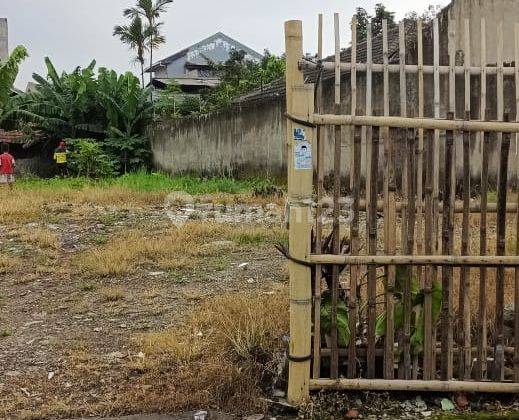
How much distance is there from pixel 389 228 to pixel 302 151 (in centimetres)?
54

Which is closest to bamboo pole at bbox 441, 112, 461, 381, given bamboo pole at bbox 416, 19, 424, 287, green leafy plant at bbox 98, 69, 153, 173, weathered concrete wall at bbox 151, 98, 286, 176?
bamboo pole at bbox 416, 19, 424, 287

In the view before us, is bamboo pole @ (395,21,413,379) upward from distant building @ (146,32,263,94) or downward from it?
downward

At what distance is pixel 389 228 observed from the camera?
2.65m

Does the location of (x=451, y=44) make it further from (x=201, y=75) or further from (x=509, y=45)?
(x=201, y=75)

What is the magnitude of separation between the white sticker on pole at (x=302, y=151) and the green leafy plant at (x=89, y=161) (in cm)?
1497

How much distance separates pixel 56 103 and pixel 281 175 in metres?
10.1

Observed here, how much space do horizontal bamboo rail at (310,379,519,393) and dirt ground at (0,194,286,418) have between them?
94cm

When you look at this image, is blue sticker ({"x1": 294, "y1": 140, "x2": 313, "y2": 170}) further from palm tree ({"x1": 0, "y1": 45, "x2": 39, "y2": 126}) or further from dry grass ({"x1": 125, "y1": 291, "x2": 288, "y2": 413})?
palm tree ({"x1": 0, "y1": 45, "x2": 39, "y2": 126})

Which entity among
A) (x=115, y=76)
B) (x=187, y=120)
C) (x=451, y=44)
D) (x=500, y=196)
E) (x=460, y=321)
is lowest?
(x=460, y=321)

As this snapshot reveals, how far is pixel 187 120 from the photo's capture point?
54.0 ft

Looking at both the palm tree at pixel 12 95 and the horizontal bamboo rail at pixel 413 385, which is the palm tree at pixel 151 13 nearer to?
the palm tree at pixel 12 95

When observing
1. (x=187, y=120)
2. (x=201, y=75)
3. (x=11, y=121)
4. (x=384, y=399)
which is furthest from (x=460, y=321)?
(x=201, y=75)

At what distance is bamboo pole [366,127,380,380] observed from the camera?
2.59 meters

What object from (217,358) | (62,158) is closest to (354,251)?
(217,358)
